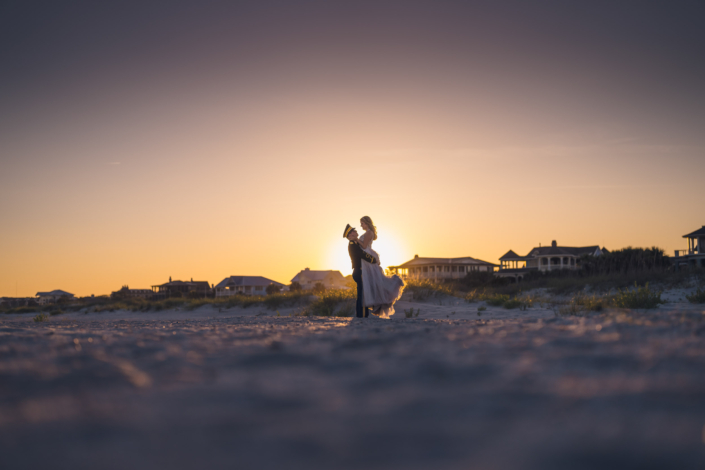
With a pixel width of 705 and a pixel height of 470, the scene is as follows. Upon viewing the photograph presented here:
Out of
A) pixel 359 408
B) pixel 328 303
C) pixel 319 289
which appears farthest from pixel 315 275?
pixel 359 408

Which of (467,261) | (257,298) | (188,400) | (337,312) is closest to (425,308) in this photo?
(337,312)

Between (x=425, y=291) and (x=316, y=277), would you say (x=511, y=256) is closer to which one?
(x=316, y=277)

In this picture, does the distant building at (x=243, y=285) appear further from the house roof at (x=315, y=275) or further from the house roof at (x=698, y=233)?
the house roof at (x=698, y=233)

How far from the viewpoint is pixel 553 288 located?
21031 mm

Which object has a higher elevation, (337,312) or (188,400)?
(188,400)

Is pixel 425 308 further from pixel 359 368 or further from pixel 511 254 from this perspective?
pixel 511 254

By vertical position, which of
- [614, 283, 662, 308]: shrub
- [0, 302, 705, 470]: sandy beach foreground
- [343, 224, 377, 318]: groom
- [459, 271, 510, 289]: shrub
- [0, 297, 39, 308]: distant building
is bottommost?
[0, 297, 39, 308]: distant building

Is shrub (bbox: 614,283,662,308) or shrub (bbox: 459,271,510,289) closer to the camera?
shrub (bbox: 614,283,662,308)

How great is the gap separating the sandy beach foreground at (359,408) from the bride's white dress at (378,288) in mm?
6395

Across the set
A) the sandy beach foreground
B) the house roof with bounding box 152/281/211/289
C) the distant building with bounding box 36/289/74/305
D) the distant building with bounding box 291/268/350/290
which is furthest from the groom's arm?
the house roof with bounding box 152/281/211/289

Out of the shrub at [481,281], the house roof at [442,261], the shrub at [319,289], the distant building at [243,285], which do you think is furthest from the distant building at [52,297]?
the house roof at [442,261]

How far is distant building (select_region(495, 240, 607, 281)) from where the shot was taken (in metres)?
58.2

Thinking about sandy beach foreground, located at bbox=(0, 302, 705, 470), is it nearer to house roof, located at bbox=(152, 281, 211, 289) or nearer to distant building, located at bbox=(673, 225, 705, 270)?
distant building, located at bbox=(673, 225, 705, 270)

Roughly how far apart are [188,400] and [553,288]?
22017 mm
